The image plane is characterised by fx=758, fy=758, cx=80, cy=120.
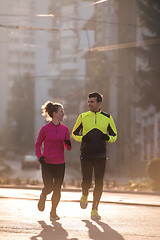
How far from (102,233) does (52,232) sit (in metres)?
0.65

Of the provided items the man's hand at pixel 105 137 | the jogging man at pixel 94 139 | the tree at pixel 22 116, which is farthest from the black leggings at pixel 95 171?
the tree at pixel 22 116

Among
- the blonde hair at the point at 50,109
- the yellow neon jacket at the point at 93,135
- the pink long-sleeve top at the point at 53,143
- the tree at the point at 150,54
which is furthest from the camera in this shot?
the tree at the point at 150,54

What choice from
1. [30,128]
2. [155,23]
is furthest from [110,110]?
[30,128]

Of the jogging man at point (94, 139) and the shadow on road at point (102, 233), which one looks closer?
the shadow on road at point (102, 233)

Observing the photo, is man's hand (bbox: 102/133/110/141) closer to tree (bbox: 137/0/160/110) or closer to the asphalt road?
the asphalt road

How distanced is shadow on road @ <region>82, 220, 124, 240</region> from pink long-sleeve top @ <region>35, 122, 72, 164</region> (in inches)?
42.6

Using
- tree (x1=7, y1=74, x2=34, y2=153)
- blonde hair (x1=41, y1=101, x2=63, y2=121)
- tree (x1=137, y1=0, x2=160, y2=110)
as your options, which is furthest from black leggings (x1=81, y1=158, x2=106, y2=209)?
tree (x1=7, y1=74, x2=34, y2=153)

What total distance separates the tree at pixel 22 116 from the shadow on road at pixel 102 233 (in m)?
126

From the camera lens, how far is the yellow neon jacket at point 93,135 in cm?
1127

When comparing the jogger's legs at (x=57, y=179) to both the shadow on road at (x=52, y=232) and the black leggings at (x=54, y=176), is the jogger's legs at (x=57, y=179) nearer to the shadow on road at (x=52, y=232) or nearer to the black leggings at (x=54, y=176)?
the black leggings at (x=54, y=176)

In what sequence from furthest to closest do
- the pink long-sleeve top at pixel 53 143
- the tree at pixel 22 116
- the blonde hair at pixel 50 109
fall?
the tree at pixel 22 116 < the blonde hair at pixel 50 109 < the pink long-sleeve top at pixel 53 143

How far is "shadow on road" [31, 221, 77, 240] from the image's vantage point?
9317 mm

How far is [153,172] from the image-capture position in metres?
26.8

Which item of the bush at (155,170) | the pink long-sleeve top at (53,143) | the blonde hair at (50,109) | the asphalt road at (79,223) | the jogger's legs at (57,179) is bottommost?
the bush at (155,170)
